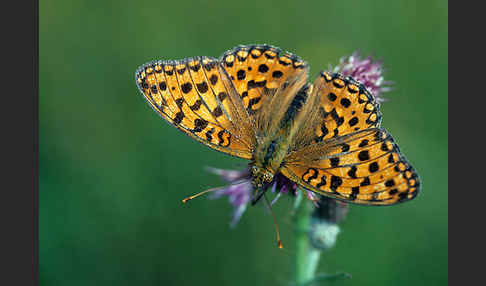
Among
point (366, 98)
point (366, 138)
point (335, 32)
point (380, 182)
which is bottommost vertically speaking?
point (380, 182)

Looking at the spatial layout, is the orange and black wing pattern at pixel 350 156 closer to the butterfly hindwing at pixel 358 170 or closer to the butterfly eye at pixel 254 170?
the butterfly hindwing at pixel 358 170

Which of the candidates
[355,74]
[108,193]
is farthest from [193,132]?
[108,193]

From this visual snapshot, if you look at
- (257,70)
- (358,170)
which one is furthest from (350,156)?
(257,70)

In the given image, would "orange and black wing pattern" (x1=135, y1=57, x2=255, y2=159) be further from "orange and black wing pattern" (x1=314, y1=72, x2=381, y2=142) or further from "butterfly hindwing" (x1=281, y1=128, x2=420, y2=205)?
"orange and black wing pattern" (x1=314, y1=72, x2=381, y2=142)

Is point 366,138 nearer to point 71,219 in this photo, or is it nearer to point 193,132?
point 193,132

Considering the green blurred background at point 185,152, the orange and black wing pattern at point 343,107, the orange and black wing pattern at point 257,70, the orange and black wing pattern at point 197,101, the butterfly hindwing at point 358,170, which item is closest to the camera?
the butterfly hindwing at point 358,170

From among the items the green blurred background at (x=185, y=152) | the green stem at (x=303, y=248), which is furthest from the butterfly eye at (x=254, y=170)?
the green blurred background at (x=185, y=152)

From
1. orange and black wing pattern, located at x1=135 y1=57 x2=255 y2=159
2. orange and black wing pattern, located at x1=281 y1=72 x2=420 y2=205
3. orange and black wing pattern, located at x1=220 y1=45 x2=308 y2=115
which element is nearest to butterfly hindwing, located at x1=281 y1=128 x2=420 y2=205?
orange and black wing pattern, located at x1=281 y1=72 x2=420 y2=205
